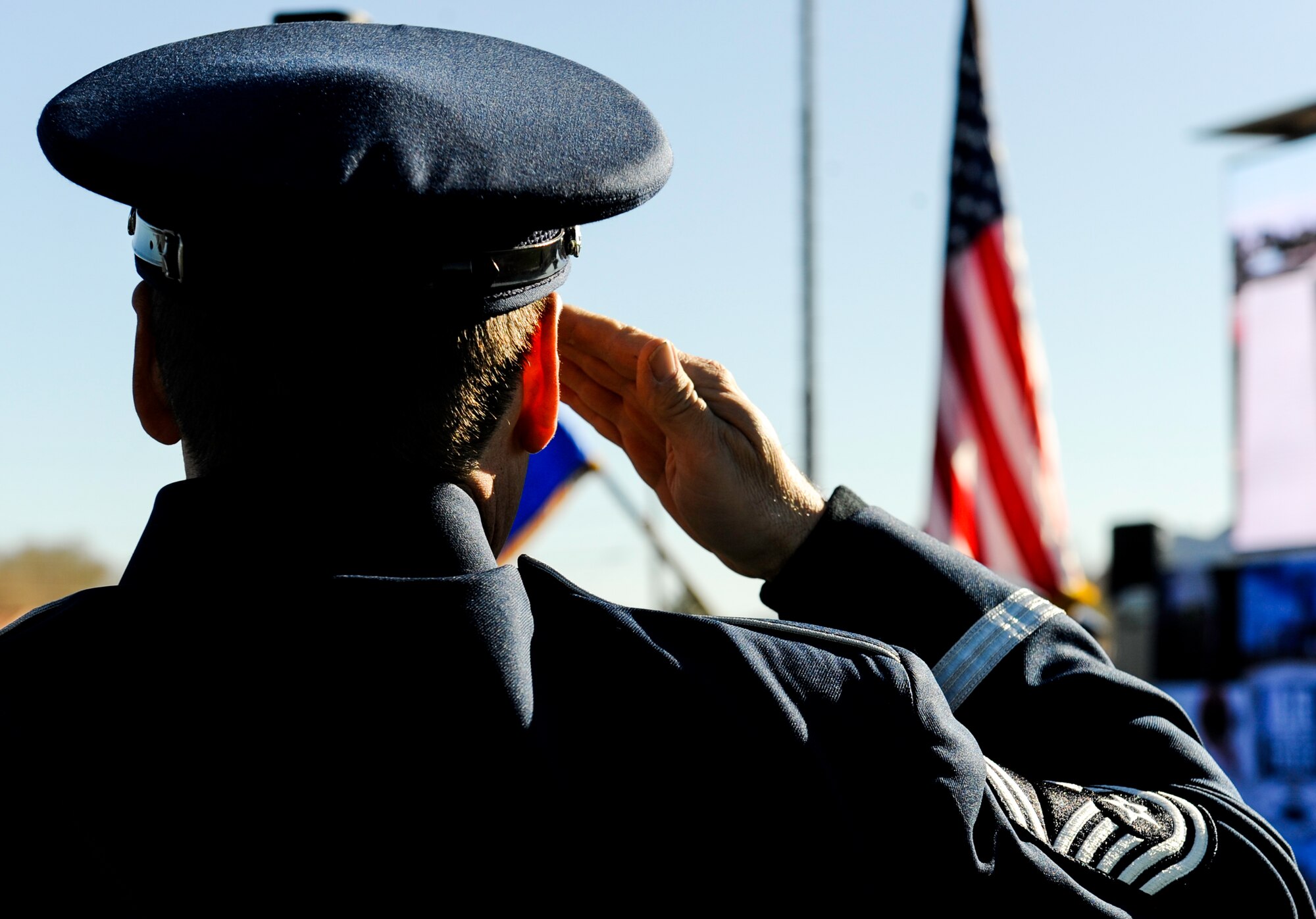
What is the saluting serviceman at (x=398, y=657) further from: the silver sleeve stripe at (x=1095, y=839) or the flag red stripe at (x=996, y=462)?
the flag red stripe at (x=996, y=462)

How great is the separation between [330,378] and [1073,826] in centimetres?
85

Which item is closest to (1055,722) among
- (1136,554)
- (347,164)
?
(347,164)

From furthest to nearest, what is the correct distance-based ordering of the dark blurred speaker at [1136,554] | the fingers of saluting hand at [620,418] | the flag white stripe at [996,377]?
the dark blurred speaker at [1136,554]
the flag white stripe at [996,377]
the fingers of saluting hand at [620,418]

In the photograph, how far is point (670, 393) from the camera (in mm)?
1909

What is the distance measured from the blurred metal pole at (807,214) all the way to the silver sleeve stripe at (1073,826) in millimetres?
7420

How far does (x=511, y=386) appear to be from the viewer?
1.55 metres

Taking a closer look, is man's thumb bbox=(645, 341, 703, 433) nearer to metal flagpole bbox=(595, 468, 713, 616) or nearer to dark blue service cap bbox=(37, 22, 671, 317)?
dark blue service cap bbox=(37, 22, 671, 317)

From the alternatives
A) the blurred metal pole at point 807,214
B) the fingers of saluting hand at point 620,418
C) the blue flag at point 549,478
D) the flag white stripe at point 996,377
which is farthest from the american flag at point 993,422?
the fingers of saluting hand at point 620,418

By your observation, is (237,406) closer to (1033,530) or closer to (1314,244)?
(1033,530)

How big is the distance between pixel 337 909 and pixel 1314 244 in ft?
42.0

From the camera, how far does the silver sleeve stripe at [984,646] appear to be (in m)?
1.79

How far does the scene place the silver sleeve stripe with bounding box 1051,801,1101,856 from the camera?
1.55 m

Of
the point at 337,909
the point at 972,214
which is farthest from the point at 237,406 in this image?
the point at 972,214

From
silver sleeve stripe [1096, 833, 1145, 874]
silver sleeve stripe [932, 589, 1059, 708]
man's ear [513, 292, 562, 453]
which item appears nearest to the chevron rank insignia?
silver sleeve stripe [1096, 833, 1145, 874]
